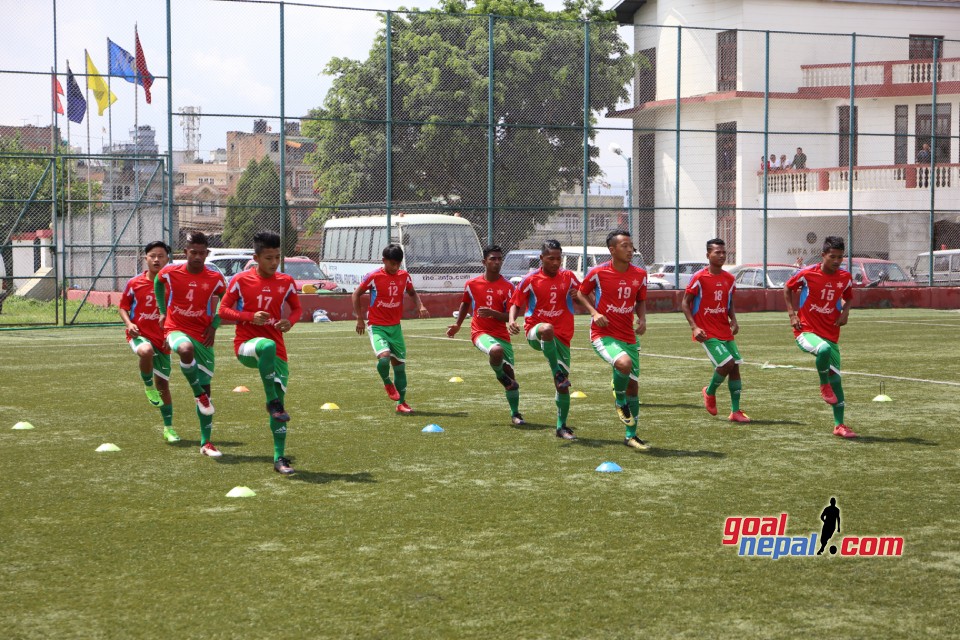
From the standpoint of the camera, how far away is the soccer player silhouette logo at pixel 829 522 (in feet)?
21.2

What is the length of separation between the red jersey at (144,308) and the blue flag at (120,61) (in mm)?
18844

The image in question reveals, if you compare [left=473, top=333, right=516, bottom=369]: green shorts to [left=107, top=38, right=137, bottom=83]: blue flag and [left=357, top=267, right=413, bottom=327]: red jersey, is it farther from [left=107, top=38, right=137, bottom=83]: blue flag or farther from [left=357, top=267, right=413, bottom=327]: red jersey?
[left=107, top=38, right=137, bottom=83]: blue flag

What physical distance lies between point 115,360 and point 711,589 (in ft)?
45.2

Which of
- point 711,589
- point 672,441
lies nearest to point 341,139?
point 672,441

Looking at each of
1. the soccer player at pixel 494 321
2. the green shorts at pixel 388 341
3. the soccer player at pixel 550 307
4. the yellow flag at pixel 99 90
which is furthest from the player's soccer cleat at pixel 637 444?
the yellow flag at pixel 99 90

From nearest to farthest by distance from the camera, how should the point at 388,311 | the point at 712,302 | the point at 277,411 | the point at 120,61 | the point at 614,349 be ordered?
1. the point at 277,411
2. the point at 614,349
3. the point at 712,302
4. the point at 388,311
5. the point at 120,61

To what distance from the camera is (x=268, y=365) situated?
859 cm

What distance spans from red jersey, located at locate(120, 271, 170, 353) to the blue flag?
61.8ft

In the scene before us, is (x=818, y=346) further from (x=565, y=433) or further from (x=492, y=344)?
(x=492, y=344)

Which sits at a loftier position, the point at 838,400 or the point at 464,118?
the point at 464,118

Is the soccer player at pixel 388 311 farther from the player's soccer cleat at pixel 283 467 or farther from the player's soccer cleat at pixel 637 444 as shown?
the player's soccer cleat at pixel 283 467

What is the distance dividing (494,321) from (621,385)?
7.19 feet

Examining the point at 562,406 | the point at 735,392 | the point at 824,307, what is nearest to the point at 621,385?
the point at 562,406

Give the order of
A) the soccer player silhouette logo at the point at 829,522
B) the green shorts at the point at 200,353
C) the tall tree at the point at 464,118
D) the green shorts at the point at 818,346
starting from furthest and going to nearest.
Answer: the tall tree at the point at 464,118, the green shorts at the point at 818,346, the green shorts at the point at 200,353, the soccer player silhouette logo at the point at 829,522
